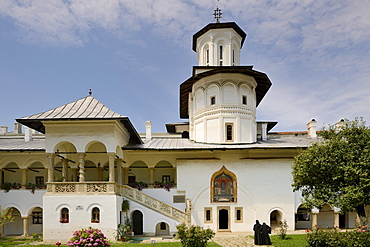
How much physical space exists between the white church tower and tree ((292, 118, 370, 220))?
744 cm

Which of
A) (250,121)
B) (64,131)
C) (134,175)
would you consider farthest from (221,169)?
(64,131)

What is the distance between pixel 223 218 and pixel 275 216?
3.48m

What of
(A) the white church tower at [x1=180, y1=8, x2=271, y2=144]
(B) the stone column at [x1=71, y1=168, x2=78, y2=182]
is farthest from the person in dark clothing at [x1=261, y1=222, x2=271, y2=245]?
(B) the stone column at [x1=71, y1=168, x2=78, y2=182]

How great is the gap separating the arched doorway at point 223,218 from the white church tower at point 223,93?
13.3 feet

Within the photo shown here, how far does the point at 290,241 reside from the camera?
47.7 feet

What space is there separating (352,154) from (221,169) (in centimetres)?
824

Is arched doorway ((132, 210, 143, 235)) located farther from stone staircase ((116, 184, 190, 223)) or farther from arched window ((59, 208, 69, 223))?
arched window ((59, 208, 69, 223))

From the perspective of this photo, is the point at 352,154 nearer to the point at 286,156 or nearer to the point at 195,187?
the point at 286,156

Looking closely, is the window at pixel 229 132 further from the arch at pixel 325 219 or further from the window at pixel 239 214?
the arch at pixel 325 219

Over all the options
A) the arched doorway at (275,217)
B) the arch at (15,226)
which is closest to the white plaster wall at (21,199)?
the arch at (15,226)

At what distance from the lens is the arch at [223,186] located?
738 inches

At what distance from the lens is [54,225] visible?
50.5 feet

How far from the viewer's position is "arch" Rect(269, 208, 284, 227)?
1872 cm

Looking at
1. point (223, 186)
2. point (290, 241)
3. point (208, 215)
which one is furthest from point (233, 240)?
point (223, 186)
